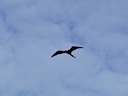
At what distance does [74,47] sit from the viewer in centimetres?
4378

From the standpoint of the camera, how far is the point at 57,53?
4456cm

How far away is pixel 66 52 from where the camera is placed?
43.3m

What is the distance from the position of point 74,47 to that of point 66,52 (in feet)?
6.45

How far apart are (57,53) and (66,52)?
7.37ft

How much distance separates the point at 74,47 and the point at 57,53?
A: 374 cm
